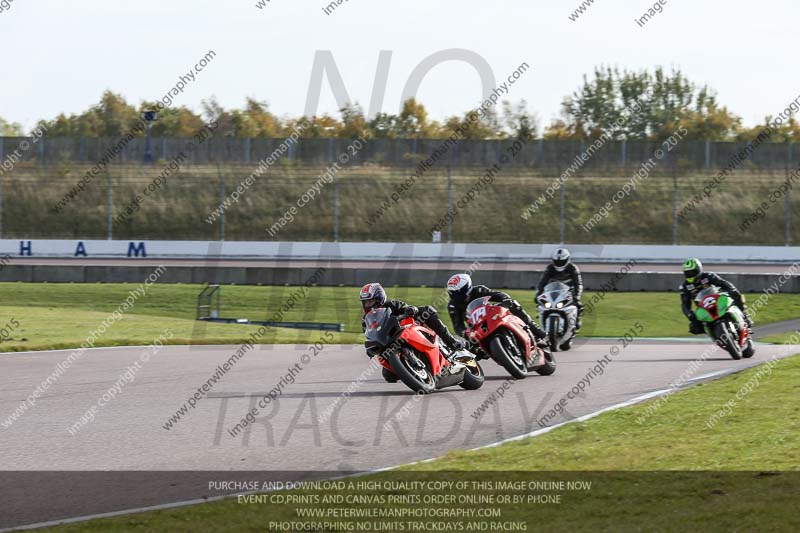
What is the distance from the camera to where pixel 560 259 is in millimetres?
16859

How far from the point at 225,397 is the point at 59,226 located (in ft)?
124

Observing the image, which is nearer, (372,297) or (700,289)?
(372,297)

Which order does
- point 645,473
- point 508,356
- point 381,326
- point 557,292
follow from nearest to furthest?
point 645,473, point 381,326, point 508,356, point 557,292

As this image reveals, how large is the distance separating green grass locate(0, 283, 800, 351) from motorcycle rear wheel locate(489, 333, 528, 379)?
25.3 feet

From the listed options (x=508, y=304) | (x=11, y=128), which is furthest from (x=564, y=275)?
(x=11, y=128)

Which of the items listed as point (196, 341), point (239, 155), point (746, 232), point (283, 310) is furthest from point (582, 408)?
point (239, 155)

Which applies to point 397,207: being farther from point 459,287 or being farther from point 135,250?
point 459,287

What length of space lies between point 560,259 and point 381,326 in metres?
6.16

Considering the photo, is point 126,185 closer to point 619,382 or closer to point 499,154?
point 499,154

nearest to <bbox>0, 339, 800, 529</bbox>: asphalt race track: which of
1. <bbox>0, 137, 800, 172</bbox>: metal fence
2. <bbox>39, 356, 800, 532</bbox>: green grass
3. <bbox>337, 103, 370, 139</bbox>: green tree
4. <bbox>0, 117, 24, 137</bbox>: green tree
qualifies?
<bbox>39, 356, 800, 532</bbox>: green grass

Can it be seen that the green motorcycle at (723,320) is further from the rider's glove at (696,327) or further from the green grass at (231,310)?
the green grass at (231,310)

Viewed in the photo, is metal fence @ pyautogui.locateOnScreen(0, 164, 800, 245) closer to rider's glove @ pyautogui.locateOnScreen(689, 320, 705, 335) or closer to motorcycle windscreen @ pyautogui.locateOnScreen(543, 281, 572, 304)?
motorcycle windscreen @ pyautogui.locateOnScreen(543, 281, 572, 304)

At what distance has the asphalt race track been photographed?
762cm

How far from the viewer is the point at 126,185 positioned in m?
50.0
